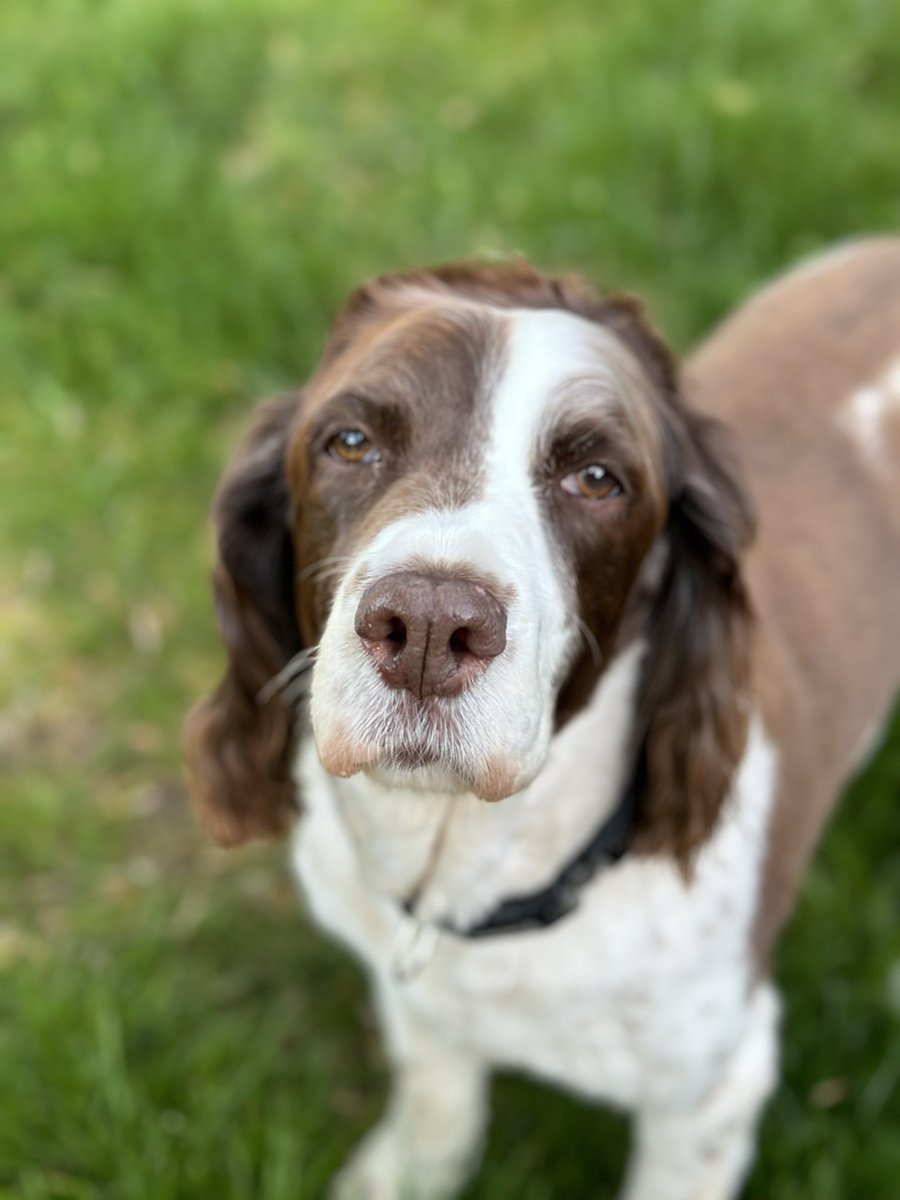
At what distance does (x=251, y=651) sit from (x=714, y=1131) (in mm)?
1231

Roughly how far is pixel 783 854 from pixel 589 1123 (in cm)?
78

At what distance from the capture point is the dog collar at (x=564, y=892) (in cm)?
200

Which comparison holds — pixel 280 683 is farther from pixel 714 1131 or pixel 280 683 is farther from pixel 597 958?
pixel 714 1131

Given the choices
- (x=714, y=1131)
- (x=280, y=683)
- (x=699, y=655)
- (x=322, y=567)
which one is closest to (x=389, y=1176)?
(x=714, y=1131)

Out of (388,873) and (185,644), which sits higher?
(388,873)

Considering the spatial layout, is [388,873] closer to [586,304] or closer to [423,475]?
[423,475]

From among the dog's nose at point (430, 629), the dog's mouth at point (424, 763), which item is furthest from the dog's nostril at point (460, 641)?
the dog's mouth at point (424, 763)

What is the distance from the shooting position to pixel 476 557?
1.46 meters

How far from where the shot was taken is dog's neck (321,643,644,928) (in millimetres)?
1945

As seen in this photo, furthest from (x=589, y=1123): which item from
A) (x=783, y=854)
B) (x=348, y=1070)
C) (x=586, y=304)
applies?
(x=586, y=304)

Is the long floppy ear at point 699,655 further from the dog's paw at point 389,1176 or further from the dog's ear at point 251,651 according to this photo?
the dog's paw at point 389,1176

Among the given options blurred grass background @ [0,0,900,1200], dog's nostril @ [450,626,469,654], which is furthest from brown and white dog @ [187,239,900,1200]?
blurred grass background @ [0,0,900,1200]

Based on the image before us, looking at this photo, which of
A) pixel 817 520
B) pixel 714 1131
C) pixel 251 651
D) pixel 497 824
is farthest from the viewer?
pixel 817 520

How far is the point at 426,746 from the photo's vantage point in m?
1.53
